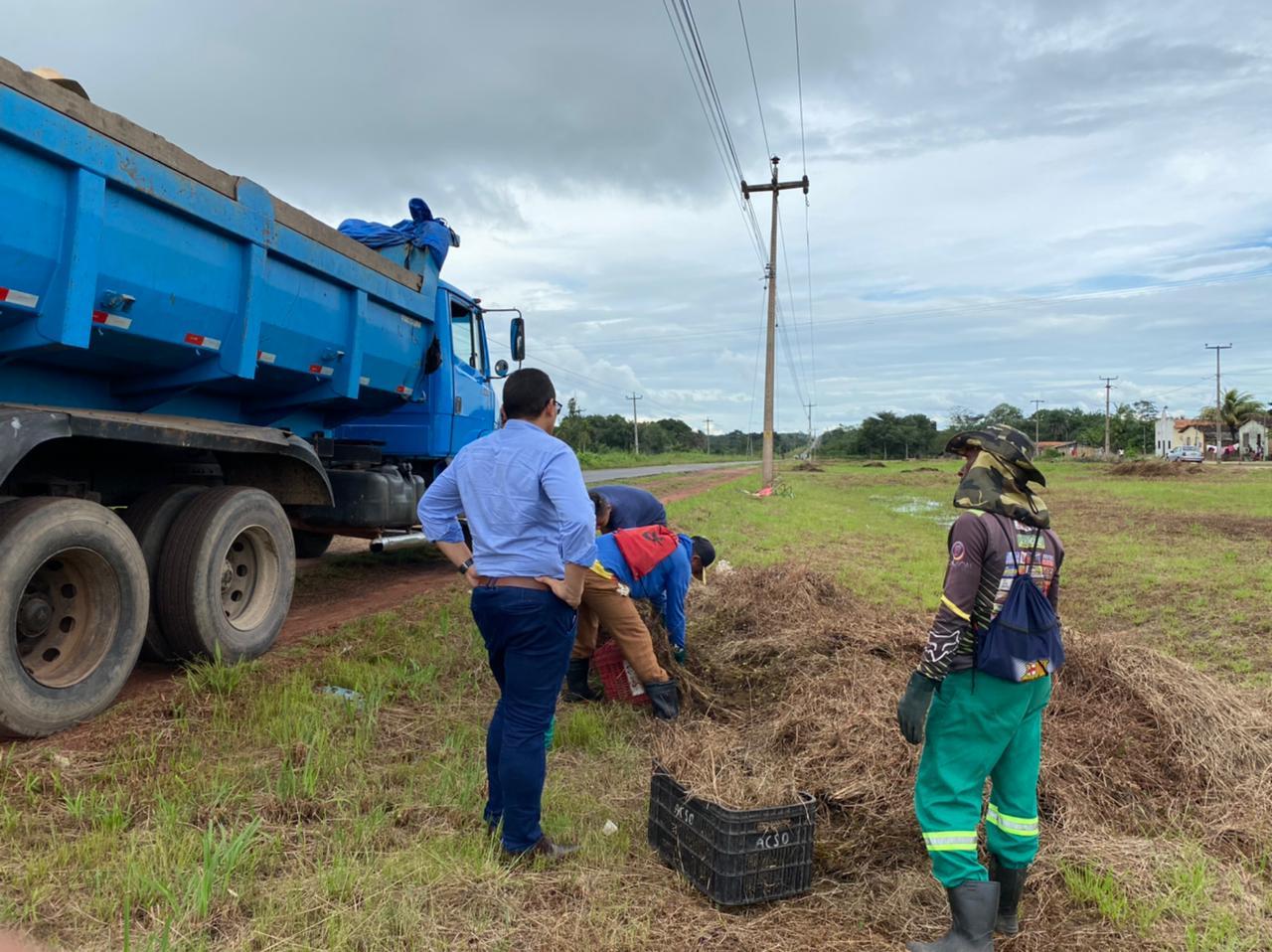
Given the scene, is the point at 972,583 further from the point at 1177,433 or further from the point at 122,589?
the point at 1177,433

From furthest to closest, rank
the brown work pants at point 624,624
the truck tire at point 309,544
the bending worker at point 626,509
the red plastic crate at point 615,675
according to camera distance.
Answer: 1. the truck tire at point 309,544
2. the bending worker at point 626,509
3. the red plastic crate at point 615,675
4. the brown work pants at point 624,624

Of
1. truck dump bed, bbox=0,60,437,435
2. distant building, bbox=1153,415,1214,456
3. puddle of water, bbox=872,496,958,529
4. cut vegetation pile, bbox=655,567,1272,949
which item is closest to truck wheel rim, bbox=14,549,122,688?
truck dump bed, bbox=0,60,437,435

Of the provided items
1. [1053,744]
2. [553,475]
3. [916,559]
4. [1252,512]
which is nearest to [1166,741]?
[1053,744]

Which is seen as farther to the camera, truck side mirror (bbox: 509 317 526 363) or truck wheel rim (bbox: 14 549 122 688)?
truck side mirror (bbox: 509 317 526 363)

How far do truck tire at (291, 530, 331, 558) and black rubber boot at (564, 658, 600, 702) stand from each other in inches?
185

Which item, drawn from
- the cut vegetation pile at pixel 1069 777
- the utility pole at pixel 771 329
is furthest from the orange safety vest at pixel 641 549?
the utility pole at pixel 771 329

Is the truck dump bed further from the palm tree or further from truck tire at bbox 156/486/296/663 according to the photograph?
the palm tree

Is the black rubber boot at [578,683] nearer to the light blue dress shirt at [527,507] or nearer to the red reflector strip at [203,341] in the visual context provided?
the light blue dress shirt at [527,507]

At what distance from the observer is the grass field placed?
2.69 meters

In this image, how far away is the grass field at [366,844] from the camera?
269 centimetres

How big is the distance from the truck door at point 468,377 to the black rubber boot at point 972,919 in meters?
7.24

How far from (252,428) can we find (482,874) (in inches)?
153

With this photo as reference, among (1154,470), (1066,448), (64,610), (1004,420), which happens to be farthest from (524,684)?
(1066,448)

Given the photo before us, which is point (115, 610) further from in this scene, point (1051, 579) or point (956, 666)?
point (1051, 579)
